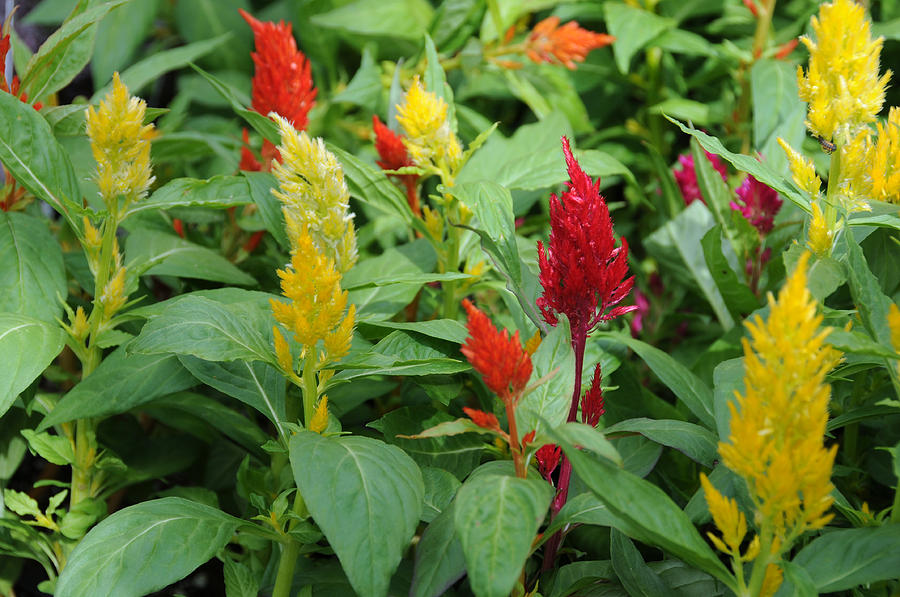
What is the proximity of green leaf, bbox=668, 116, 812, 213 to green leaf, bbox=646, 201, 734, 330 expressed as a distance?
1.63 feet

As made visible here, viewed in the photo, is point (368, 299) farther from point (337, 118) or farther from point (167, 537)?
point (337, 118)

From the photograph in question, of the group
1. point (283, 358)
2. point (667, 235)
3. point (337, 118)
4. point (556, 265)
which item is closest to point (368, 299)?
point (283, 358)

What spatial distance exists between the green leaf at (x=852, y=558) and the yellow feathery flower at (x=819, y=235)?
1.07ft

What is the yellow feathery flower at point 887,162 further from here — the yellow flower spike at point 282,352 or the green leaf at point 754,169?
the yellow flower spike at point 282,352

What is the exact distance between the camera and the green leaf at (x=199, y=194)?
116cm

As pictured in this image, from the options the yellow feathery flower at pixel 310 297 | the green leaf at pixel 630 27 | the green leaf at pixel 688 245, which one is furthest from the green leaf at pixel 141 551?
the green leaf at pixel 630 27

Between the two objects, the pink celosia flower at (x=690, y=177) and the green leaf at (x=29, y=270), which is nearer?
the green leaf at (x=29, y=270)

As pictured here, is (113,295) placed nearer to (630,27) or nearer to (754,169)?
(754,169)

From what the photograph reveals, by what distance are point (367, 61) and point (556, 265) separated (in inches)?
40.2

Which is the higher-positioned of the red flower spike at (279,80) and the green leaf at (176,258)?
the red flower spike at (279,80)

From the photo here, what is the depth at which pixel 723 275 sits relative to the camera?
124cm

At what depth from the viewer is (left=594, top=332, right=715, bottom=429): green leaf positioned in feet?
3.48

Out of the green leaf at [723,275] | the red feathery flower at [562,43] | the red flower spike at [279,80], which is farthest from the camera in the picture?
the red feathery flower at [562,43]

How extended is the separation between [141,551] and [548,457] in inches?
18.5
